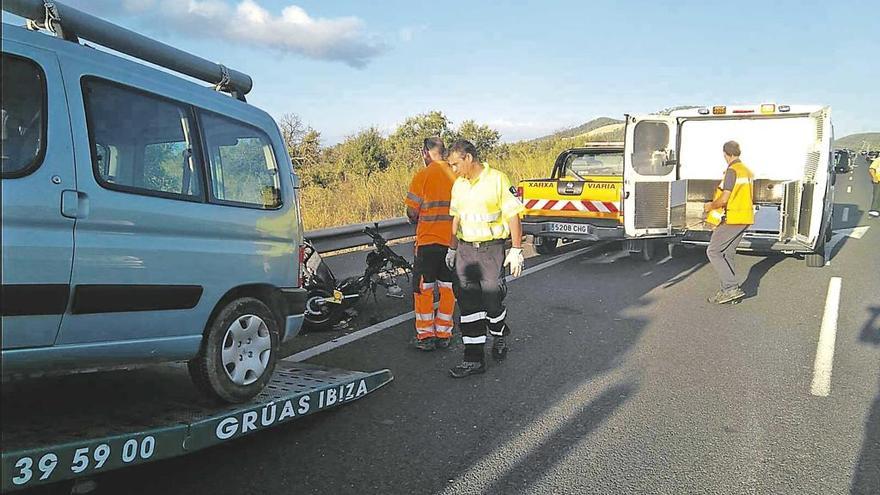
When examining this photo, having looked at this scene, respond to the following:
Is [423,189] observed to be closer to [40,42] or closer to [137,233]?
[137,233]

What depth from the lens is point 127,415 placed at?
3371mm

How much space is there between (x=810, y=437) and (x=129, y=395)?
391cm

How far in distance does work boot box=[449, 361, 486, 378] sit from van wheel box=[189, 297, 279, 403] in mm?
1486

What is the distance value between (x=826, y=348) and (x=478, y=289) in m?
3.14

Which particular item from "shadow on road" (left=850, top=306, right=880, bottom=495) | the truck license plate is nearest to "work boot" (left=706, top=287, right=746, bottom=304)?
the truck license plate

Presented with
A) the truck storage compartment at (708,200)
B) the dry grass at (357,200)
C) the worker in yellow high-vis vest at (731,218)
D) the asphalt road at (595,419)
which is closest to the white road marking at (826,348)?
the asphalt road at (595,419)

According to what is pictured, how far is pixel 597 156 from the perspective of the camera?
37.8 feet

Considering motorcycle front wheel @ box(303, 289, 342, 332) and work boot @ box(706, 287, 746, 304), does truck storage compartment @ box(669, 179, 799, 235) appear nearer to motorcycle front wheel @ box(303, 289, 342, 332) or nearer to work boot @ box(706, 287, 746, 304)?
work boot @ box(706, 287, 746, 304)

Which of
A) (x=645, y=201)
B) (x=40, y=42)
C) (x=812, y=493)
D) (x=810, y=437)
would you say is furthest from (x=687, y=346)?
(x=40, y=42)

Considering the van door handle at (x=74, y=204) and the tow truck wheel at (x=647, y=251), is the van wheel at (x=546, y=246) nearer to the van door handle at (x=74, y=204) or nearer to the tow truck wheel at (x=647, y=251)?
the tow truck wheel at (x=647, y=251)

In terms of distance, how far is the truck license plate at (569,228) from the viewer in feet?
33.7

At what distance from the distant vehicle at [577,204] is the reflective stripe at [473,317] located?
209 inches

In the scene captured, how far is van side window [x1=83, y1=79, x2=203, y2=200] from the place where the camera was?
3121mm

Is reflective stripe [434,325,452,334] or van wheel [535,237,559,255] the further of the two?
→ van wheel [535,237,559,255]
